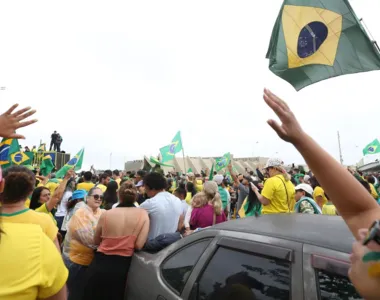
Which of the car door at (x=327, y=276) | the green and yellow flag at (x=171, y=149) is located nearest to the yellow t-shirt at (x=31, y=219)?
the car door at (x=327, y=276)

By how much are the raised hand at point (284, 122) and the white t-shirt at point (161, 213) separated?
115 inches

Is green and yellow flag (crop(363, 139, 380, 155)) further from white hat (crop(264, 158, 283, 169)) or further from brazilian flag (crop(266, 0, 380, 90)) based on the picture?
brazilian flag (crop(266, 0, 380, 90))

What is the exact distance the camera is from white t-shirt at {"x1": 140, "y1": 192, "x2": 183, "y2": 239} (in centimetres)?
396

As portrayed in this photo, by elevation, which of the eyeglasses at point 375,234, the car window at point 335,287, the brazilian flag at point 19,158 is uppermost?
the eyeglasses at point 375,234

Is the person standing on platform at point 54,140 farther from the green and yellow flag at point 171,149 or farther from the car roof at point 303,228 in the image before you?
the car roof at point 303,228

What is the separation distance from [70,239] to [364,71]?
11.9ft

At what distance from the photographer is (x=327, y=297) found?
1.63 m

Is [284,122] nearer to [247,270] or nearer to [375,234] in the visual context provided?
[375,234]

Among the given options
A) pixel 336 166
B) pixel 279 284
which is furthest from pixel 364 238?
pixel 279 284

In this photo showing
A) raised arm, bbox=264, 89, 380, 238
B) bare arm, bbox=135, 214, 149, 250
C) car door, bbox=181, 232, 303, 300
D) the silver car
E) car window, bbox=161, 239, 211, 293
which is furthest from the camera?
bare arm, bbox=135, 214, 149, 250

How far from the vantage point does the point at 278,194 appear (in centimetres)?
489

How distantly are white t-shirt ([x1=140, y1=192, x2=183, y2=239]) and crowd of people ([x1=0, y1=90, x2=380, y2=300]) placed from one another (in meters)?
0.01

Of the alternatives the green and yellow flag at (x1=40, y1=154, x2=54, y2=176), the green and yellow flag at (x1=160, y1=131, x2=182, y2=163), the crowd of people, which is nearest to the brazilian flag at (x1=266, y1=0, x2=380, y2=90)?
the crowd of people

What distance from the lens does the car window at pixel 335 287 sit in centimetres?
159
